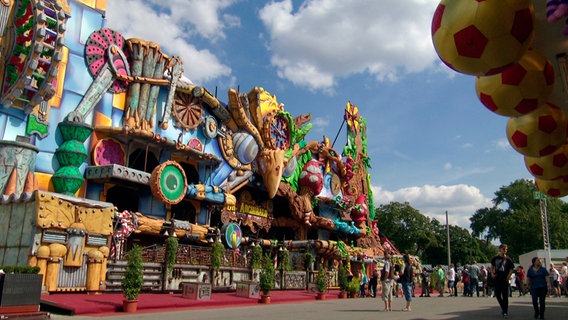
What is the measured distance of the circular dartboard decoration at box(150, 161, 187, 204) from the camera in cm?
2084

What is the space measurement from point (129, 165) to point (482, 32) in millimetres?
20129

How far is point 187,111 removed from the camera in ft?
78.7

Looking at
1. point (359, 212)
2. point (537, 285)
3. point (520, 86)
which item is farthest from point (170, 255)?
point (359, 212)

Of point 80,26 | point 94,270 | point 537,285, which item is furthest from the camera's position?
point 80,26

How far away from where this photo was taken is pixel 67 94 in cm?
1912

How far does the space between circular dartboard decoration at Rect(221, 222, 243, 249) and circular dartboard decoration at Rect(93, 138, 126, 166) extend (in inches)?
240

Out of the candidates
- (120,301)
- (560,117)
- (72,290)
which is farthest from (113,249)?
(560,117)

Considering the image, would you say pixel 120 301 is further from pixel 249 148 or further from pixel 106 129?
pixel 249 148

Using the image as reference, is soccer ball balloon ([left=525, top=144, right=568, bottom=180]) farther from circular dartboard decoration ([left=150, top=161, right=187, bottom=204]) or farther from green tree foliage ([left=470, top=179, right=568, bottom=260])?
green tree foliage ([left=470, top=179, right=568, bottom=260])

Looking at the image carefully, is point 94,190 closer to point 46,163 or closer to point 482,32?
point 46,163

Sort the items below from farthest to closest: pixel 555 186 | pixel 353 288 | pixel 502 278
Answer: pixel 353 288 → pixel 502 278 → pixel 555 186

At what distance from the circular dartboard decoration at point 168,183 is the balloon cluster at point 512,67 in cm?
1511

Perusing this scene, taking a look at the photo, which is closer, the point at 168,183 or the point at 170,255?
the point at 170,255

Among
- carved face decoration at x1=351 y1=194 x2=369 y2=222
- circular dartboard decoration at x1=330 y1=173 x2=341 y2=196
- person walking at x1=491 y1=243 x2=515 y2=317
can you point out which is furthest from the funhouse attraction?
carved face decoration at x1=351 y1=194 x2=369 y2=222
